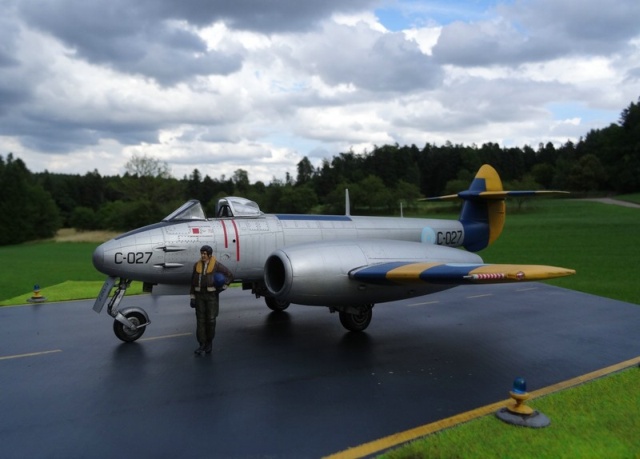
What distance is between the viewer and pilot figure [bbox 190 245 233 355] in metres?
6.99

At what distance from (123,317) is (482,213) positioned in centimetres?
872

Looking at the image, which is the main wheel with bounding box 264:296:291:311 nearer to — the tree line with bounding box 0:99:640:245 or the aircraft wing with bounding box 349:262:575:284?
the aircraft wing with bounding box 349:262:575:284

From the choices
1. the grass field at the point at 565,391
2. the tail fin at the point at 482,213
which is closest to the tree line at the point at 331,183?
the grass field at the point at 565,391

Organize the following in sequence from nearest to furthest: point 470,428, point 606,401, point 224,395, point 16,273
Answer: point 470,428
point 606,401
point 224,395
point 16,273

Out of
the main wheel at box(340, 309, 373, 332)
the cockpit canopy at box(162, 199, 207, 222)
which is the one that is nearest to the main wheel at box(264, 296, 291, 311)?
the main wheel at box(340, 309, 373, 332)

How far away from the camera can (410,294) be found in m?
7.74

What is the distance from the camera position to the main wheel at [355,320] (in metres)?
8.27

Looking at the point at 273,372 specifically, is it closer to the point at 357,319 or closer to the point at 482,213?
the point at 357,319

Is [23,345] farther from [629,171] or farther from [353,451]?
[629,171]

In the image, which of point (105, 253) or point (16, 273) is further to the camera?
point (16, 273)

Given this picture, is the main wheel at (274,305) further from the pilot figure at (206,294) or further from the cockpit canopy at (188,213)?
the pilot figure at (206,294)

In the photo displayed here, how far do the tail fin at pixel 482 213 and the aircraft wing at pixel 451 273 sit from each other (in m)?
4.67

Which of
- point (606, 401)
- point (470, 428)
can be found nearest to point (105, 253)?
point (470, 428)

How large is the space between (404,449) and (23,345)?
22.0 ft
